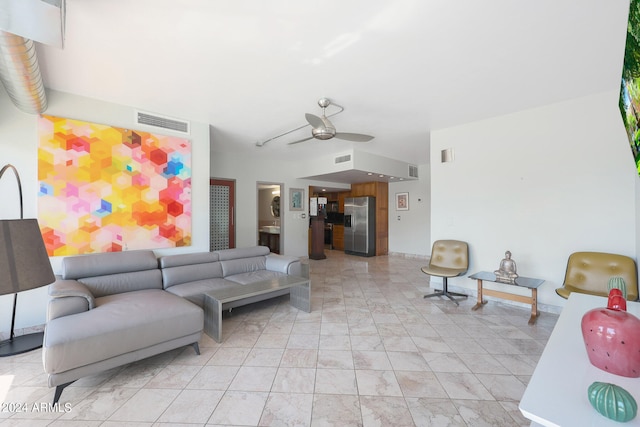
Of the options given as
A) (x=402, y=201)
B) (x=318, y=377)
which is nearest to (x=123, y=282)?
(x=318, y=377)

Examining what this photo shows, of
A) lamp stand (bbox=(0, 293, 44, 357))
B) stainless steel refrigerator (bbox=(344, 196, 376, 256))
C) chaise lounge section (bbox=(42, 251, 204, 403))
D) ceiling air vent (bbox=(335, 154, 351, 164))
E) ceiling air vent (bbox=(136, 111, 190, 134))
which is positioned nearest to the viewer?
chaise lounge section (bbox=(42, 251, 204, 403))

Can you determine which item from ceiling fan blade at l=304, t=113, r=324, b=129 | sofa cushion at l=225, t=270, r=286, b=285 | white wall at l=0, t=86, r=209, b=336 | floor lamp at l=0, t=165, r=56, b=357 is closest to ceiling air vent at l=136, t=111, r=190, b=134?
white wall at l=0, t=86, r=209, b=336

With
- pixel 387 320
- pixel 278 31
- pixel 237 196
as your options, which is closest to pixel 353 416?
pixel 387 320

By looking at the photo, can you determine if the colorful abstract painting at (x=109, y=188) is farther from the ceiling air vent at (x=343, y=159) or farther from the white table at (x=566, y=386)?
the white table at (x=566, y=386)

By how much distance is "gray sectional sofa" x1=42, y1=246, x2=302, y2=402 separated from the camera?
179 cm

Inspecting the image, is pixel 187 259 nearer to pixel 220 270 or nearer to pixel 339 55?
pixel 220 270

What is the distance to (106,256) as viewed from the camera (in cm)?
293

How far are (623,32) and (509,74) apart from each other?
751mm

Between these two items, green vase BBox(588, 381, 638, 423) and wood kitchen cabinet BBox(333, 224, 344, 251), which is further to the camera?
wood kitchen cabinet BBox(333, 224, 344, 251)

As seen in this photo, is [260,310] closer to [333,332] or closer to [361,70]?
[333,332]

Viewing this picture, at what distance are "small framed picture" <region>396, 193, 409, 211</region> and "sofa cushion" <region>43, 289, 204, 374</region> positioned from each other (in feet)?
21.0

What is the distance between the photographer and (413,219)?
7.32m

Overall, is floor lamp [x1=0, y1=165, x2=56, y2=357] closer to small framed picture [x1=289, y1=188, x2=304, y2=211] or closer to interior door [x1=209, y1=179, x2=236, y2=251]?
interior door [x1=209, y1=179, x2=236, y2=251]

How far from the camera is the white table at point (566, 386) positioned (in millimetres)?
727
